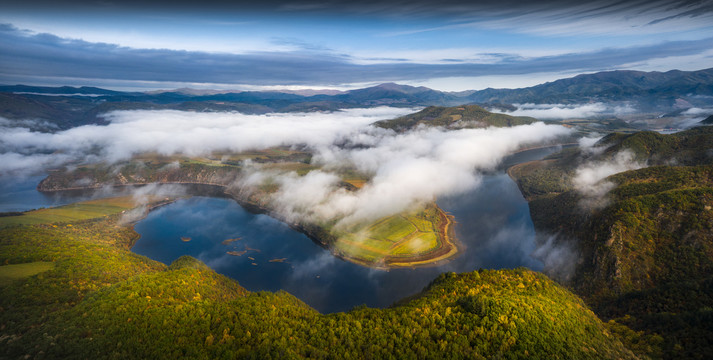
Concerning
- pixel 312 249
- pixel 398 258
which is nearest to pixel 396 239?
pixel 398 258

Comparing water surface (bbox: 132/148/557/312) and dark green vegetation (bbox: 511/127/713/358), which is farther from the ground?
dark green vegetation (bbox: 511/127/713/358)

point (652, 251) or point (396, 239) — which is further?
point (396, 239)

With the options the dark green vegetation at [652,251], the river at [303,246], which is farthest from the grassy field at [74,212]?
the dark green vegetation at [652,251]

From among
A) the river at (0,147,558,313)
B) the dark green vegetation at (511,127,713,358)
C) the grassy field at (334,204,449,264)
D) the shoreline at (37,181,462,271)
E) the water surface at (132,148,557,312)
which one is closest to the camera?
the dark green vegetation at (511,127,713,358)

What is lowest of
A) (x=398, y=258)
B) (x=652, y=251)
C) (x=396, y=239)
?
(x=398, y=258)

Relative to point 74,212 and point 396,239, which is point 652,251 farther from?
point 74,212

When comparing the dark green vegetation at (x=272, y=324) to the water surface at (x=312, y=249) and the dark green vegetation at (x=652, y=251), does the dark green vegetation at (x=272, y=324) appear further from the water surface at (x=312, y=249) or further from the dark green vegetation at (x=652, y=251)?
the water surface at (x=312, y=249)

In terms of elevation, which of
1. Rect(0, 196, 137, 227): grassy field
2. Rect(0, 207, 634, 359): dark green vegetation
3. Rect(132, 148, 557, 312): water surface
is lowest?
Rect(132, 148, 557, 312): water surface

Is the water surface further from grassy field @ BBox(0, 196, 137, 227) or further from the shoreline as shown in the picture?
grassy field @ BBox(0, 196, 137, 227)

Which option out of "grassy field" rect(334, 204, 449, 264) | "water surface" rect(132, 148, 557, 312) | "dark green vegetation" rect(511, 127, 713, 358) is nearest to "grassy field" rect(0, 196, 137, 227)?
"water surface" rect(132, 148, 557, 312)
